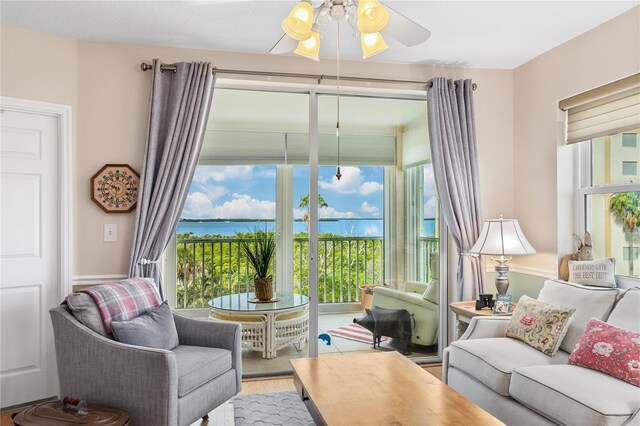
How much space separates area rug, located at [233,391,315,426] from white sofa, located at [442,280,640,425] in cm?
101

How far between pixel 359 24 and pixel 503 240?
6.88 feet

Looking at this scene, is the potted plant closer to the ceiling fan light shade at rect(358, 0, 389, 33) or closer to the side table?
the side table

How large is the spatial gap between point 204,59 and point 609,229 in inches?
128

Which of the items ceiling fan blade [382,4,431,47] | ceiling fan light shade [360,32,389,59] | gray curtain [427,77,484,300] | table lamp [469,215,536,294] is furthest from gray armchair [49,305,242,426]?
gray curtain [427,77,484,300]

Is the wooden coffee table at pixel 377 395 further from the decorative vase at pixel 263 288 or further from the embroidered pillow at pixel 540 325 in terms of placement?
the decorative vase at pixel 263 288

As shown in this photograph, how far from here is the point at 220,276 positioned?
3.75m

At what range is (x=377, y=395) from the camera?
2170 mm

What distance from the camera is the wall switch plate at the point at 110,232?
134 inches

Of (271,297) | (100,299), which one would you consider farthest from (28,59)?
(271,297)

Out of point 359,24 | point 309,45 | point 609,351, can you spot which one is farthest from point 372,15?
point 609,351

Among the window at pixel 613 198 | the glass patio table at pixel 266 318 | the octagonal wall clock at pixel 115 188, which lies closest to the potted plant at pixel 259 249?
the glass patio table at pixel 266 318

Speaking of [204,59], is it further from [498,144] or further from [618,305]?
[618,305]

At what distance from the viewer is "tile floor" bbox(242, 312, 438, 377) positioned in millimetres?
3715

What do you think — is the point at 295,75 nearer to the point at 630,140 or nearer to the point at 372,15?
the point at 372,15
